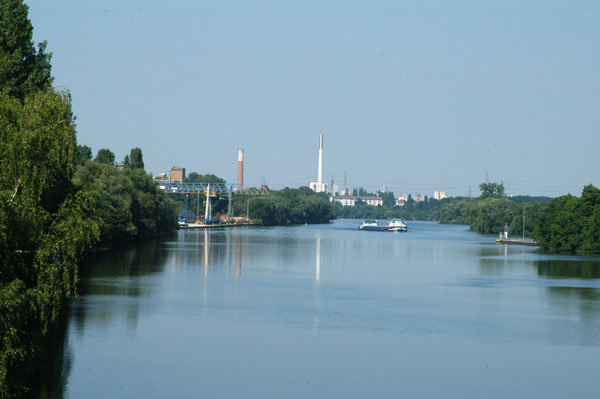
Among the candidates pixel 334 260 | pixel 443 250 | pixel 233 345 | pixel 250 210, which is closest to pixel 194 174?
pixel 250 210

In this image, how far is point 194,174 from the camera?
6299 inches

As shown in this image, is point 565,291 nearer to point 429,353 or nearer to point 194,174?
point 429,353

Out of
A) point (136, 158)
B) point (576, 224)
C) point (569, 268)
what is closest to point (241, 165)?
point (136, 158)

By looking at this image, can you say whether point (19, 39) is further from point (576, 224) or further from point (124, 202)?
point (576, 224)

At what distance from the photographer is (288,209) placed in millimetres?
132000

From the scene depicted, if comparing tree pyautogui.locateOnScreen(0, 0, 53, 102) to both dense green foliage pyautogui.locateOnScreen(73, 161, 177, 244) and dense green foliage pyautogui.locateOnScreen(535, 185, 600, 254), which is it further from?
dense green foliage pyautogui.locateOnScreen(535, 185, 600, 254)

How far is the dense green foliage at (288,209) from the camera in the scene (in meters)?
126

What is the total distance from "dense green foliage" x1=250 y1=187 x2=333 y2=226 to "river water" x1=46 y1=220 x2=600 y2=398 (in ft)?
281

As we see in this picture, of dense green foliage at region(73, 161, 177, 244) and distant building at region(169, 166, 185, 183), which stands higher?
distant building at region(169, 166, 185, 183)

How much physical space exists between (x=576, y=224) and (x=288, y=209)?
2917 inches

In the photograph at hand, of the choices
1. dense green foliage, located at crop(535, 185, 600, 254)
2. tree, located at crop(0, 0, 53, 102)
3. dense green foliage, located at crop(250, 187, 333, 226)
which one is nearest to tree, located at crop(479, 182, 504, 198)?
dense green foliage, located at crop(250, 187, 333, 226)

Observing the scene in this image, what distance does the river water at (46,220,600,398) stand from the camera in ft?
53.1

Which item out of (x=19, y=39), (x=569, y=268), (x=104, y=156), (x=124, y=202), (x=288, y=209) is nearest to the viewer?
(x=19, y=39)

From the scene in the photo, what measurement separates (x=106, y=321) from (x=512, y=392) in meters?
11.3
